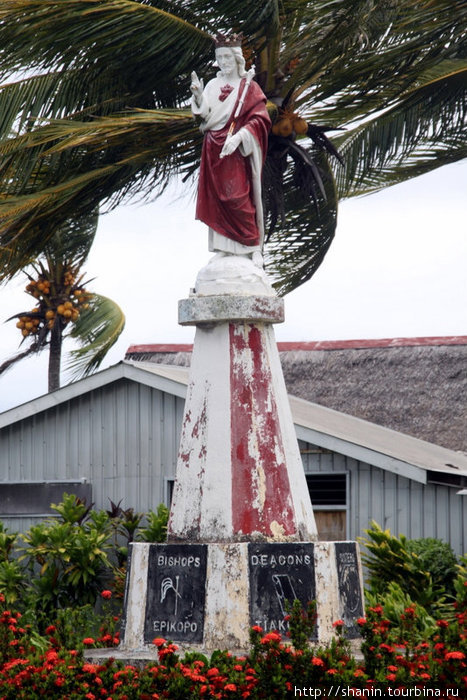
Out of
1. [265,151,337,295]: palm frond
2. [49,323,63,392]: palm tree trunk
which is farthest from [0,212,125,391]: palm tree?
[265,151,337,295]: palm frond

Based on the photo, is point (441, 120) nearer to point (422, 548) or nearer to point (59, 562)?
point (422, 548)

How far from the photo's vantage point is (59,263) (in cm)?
2570

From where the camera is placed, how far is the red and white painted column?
10.3 metres

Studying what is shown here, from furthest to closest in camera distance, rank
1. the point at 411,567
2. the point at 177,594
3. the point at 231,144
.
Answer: the point at 411,567 < the point at 231,144 < the point at 177,594

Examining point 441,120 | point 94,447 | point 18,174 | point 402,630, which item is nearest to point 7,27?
point 18,174

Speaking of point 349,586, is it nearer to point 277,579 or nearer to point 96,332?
point 277,579

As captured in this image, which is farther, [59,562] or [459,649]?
[59,562]

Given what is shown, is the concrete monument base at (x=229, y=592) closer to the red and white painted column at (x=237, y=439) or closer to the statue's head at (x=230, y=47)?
the red and white painted column at (x=237, y=439)

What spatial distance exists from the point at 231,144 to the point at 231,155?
160 mm

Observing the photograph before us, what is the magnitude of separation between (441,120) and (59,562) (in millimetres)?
9570

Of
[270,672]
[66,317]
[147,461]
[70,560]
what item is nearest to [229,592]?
[270,672]

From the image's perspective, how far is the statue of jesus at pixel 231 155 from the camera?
436 inches

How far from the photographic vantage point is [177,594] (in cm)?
1000

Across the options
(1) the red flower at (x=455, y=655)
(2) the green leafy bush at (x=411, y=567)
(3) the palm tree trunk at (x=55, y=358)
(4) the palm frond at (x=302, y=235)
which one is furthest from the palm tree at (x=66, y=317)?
(1) the red flower at (x=455, y=655)
